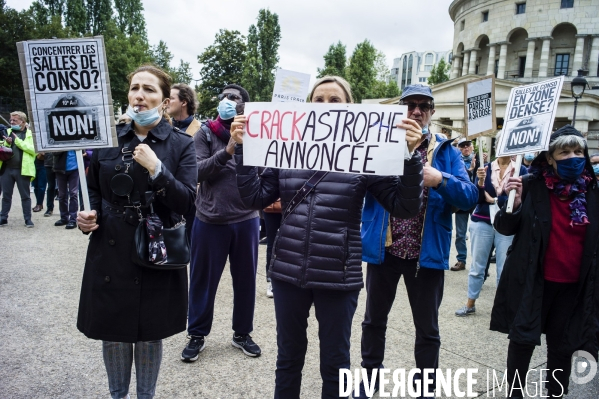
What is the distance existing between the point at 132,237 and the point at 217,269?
142cm

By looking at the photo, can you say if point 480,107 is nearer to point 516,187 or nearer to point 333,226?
point 516,187

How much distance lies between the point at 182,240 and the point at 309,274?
761 millimetres

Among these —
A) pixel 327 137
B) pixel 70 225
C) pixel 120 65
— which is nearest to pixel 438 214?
pixel 327 137

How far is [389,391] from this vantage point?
335 cm

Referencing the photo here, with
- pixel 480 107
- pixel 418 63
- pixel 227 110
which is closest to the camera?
pixel 227 110

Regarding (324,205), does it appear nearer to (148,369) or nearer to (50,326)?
(148,369)

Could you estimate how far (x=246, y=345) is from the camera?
378cm

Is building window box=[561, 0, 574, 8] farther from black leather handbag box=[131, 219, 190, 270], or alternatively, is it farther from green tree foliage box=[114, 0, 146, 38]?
black leather handbag box=[131, 219, 190, 270]

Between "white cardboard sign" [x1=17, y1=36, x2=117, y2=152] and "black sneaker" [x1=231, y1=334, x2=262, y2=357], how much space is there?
2.12 metres

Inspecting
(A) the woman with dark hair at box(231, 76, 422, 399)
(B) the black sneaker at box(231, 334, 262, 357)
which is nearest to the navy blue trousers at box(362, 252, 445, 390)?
(A) the woman with dark hair at box(231, 76, 422, 399)

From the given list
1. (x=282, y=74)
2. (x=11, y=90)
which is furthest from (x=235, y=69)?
(x=282, y=74)

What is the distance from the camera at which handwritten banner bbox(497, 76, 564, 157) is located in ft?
10.8

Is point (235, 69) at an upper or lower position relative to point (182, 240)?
upper

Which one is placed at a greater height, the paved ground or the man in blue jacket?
the man in blue jacket
